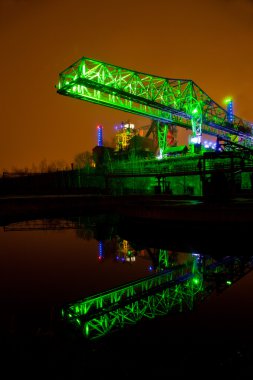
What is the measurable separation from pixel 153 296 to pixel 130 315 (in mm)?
1080

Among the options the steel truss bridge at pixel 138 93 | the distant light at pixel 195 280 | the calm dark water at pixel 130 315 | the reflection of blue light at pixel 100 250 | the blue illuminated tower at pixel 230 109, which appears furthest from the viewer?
the blue illuminated tower at pixel 230 109

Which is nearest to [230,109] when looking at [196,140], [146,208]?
[196,140]

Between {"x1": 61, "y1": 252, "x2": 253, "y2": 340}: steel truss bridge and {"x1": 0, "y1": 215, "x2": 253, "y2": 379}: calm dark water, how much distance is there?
0.09 feet

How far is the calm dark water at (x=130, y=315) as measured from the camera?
3.93 meters

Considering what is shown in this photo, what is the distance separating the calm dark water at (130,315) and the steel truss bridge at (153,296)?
0.03 m

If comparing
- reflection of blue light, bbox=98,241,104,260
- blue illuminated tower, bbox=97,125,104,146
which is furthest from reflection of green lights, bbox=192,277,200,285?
blue illuminated tower, bbox=97,125,104,146

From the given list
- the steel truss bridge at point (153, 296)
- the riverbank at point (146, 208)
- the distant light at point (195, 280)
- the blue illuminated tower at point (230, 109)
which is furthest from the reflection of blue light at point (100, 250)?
the blue illuminated tower at point (230, 109)

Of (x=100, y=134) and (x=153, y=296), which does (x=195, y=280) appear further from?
(x=100, y=134)

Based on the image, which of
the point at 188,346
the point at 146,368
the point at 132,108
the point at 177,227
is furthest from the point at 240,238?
the point at 132,108

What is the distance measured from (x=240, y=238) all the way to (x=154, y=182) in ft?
83.7

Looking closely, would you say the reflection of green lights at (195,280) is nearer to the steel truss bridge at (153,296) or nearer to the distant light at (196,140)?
the steel truss bridge at (153,296)

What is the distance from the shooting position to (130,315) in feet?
18.8

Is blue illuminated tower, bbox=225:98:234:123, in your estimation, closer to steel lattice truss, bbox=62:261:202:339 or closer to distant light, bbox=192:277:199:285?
distant light, bbox=192:277:199:285

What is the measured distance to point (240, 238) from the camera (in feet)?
37.9
